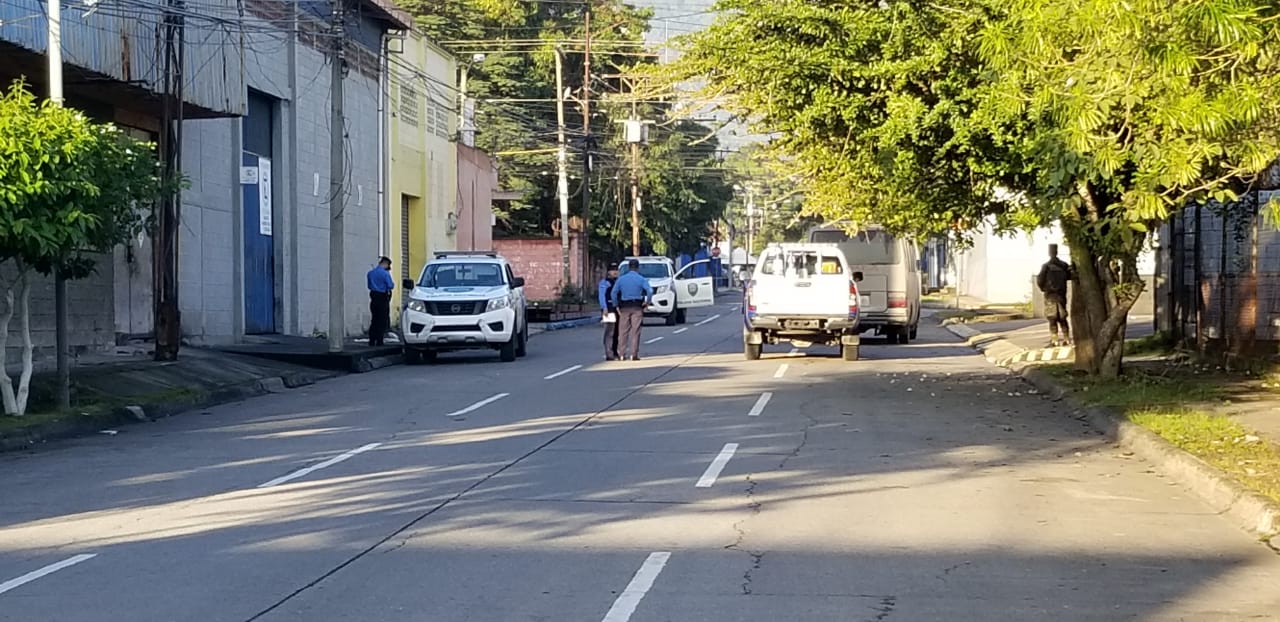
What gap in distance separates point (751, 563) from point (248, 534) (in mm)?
3337

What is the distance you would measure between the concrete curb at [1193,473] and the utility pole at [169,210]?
41.6ft

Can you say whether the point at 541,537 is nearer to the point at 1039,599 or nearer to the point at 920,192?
the point at 1039,599

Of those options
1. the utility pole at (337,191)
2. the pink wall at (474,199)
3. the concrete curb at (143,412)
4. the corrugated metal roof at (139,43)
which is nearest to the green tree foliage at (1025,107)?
the concrete curb at (143,412)

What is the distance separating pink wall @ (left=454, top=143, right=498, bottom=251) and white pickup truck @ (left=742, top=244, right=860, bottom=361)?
2191cm

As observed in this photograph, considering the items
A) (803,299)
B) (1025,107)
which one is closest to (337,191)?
(803,299)

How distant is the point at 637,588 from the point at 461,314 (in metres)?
17.6

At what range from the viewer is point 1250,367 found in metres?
19.1

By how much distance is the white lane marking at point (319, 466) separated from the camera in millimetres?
11586

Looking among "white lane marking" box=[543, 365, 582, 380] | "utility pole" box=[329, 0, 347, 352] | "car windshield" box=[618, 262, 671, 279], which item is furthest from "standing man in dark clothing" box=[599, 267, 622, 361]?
"car windshield" box=[618, 262, 671, 279]

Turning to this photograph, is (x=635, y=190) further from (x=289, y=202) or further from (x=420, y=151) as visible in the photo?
(x=289, y=202)

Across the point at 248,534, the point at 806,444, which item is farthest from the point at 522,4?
the point at 248,534

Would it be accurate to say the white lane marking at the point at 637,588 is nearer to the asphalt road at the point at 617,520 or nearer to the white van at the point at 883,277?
the asphalt road at the point at 617,520

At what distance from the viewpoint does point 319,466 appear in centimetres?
1246

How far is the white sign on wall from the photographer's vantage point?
2923 cm
